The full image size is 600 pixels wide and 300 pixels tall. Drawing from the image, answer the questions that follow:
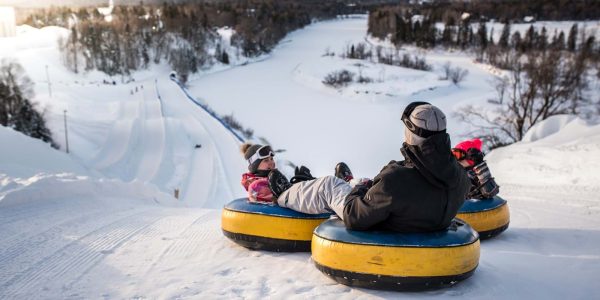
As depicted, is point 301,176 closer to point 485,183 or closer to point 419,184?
point 419,184

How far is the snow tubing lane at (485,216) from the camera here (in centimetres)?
583

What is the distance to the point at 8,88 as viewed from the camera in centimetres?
3962

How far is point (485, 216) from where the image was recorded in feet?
19.2

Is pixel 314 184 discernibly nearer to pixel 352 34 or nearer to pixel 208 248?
pixel 208 248

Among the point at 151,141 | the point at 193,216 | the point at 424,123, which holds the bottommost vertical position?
the point at 151,141

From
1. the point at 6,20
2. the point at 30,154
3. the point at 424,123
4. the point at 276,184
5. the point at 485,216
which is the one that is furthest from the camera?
the point at 6,20

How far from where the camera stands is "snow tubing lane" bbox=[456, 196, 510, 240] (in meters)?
5.83

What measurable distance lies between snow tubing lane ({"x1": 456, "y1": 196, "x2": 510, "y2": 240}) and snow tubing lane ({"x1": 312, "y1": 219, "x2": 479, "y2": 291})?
1.74m

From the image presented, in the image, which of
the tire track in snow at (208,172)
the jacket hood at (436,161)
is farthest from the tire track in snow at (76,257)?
the tire track in snow at (208,172)

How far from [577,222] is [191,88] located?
66714 mm

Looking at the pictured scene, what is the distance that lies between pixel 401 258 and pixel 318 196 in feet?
4.14

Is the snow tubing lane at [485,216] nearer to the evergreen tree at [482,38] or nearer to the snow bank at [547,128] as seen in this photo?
the snow bank at [547,128]

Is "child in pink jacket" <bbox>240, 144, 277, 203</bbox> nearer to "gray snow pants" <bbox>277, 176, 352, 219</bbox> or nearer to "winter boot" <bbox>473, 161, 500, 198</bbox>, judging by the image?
"gray snow pants" <bbox>277, 176, 352, 219</bbox>

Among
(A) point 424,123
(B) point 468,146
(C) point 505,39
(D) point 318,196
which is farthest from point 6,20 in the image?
(C) point 505,39
